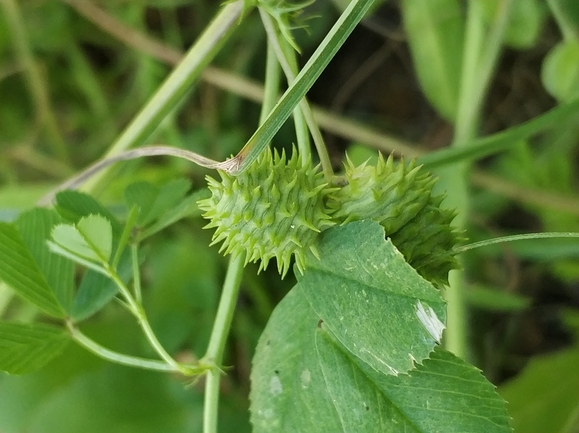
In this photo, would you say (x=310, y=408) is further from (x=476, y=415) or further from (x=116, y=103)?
(x=116, y=103)

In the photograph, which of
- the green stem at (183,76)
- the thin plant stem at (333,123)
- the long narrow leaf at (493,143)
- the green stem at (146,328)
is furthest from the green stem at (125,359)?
the thin plant stem at (333,123)

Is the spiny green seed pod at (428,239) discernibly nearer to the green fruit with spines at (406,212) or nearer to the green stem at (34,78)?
the green fruit with spines at (406,212)

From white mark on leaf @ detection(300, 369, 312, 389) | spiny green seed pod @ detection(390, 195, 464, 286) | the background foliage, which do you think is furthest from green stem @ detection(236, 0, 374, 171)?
the background foliage

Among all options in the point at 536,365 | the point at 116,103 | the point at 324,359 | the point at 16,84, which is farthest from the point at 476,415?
the point at 16,84

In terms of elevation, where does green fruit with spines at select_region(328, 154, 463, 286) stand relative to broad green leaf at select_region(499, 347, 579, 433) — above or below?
below

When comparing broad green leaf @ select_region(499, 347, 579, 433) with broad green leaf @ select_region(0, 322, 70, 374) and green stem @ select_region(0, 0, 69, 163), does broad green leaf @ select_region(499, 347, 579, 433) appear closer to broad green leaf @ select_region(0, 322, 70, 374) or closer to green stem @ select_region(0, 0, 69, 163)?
broad green leaf @ select_region(0, 322, 70, 374)

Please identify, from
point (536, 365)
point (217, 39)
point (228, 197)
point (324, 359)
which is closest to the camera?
point (228, 197)

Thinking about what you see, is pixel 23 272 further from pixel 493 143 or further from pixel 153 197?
pixel 493 143
